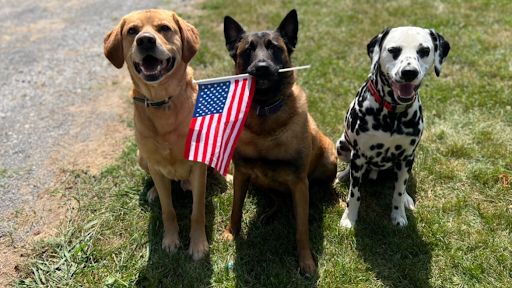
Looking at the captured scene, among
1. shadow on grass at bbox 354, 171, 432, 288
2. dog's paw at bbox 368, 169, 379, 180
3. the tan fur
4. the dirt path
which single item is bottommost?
the dirt path

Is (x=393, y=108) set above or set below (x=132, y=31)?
below

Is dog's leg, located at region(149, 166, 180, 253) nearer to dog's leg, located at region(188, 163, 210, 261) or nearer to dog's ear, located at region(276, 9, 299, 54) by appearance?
dog's leg, located at region(188, 163, 210, 261)

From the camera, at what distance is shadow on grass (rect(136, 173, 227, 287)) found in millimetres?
3281

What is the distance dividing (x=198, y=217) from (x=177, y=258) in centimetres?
40

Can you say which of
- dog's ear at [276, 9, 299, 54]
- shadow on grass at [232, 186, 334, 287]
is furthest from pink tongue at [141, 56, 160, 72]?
shadow on grass at [232, 186, 334, 287]

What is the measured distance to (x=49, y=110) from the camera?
609 cm

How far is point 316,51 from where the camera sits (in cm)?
716

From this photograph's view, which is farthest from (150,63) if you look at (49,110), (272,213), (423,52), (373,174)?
(49,110)

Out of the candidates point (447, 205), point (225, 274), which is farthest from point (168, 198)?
point (447, 205)

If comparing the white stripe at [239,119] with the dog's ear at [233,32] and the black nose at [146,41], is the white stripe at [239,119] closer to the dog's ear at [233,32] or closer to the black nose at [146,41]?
the dog's ear at [233,32]

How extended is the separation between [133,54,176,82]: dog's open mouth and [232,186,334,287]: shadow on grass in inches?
65.6

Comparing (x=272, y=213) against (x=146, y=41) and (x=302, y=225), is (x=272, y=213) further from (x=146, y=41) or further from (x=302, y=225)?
(x=146, y=41)

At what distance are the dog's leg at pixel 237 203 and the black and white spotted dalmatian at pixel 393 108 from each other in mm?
987

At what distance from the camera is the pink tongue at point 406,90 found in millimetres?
3002
